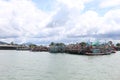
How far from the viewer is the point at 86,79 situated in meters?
42.7

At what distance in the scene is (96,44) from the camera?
171 meters

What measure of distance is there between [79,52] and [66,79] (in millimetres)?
108035

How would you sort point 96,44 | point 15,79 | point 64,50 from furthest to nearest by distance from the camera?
point 64,50, point 96,44, point 15,79

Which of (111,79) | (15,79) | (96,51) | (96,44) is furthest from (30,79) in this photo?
(96,44)

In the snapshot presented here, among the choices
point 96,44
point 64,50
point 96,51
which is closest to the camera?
point 96,51

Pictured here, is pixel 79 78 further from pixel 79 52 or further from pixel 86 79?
pixel 79 52

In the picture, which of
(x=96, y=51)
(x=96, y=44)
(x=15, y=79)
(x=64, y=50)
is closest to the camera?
(x=15, y=79)

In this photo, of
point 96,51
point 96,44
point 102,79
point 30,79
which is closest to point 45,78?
point 30,79

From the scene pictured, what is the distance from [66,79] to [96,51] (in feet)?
331

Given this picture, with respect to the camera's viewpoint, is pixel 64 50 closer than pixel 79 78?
No

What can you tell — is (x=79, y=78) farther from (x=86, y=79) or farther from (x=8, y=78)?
(x=8, y=78)

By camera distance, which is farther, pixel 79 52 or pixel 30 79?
pixel 79 52

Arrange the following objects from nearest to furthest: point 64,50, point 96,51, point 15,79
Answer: point 15,79 → point 96,51 → point 64,50

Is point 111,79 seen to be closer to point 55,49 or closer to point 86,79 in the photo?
point 86,79
